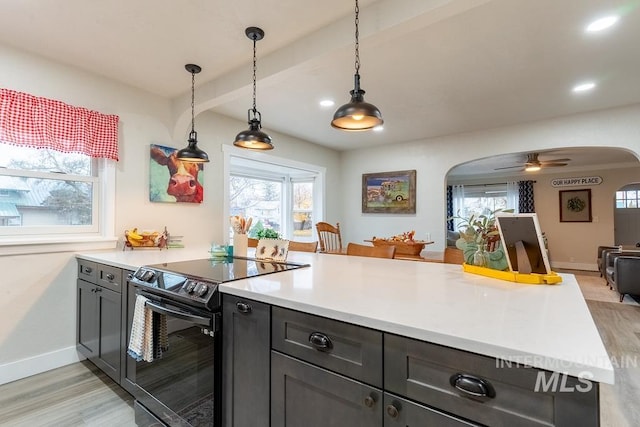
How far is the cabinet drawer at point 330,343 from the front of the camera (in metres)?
0.97

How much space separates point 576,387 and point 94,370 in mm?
3081

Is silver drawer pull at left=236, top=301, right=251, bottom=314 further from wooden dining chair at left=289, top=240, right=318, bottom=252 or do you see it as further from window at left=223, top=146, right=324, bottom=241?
window at left=223, top=146, right=324, bottom=241

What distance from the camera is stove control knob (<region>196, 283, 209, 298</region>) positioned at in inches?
56.8

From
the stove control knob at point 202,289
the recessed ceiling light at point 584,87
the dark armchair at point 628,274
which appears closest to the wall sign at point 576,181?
the dark armchair at point 628,274

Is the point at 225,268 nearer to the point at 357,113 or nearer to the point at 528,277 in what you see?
the point at 357,113

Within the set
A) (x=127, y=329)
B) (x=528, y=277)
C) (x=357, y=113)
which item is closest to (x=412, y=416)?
(x=528, y=277)

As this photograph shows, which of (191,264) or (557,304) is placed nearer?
(557,304)

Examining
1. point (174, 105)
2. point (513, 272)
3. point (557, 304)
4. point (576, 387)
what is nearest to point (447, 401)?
point (576, 387)

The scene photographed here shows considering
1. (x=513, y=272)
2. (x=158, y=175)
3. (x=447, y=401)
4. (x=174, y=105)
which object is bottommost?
(x=447, y=401)

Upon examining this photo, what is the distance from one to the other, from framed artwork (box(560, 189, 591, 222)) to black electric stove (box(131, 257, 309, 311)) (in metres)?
8.34

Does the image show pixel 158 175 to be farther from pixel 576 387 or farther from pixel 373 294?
pixel 576 387

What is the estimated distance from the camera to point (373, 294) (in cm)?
123

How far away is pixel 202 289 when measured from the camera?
4.79 feet

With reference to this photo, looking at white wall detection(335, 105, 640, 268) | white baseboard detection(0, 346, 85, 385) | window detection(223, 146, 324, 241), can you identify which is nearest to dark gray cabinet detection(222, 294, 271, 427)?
white baseboard detection(0, 346, 85, 385)
